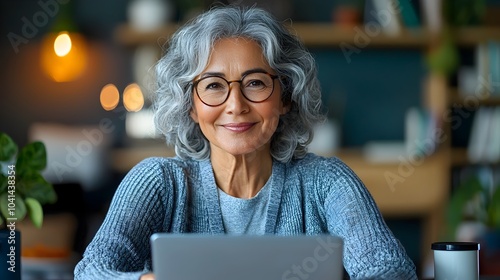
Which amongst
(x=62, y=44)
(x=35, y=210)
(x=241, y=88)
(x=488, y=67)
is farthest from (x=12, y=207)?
(x=488, y=67)

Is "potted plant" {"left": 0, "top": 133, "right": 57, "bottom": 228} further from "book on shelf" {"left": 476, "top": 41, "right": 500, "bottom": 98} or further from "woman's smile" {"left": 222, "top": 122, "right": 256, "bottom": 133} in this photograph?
"book on shelf" {"left": 476, "top": 41, "right": 500, "bottom": 98}

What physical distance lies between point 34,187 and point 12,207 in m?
0.07

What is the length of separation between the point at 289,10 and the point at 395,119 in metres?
0.97

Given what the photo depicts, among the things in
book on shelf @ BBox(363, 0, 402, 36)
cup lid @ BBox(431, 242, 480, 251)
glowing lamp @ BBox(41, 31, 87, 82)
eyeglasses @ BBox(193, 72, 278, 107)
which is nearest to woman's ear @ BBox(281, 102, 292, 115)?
eyeglasses @ BBox(193, 72, 278, 107)

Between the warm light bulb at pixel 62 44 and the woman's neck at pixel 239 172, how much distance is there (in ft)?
10.5

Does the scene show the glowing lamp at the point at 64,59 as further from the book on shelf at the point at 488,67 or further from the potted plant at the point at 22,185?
the potted plant at the point at 22,185

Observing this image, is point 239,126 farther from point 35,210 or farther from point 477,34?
point 477,34

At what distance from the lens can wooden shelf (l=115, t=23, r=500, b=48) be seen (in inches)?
198

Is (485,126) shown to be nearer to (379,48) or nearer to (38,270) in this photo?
(379,48)

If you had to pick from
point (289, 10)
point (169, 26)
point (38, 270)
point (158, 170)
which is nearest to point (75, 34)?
point (169, 26)

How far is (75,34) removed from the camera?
5.15 m

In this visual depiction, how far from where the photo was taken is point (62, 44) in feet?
16.4

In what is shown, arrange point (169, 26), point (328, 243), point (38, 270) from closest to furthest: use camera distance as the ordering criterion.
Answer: point (328, 243) < point (38, 270) < point (169, 26)

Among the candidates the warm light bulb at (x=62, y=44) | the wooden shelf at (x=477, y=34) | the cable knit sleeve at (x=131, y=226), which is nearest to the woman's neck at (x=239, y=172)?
the cable knit sleeve at (x=131, y=226)
